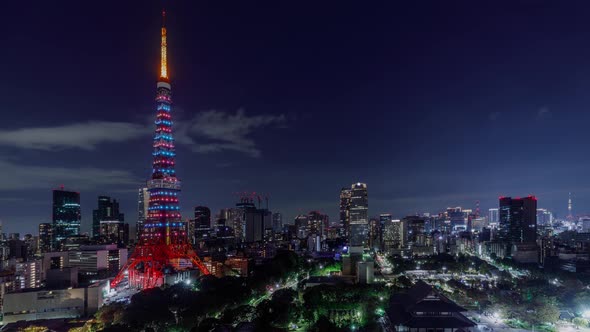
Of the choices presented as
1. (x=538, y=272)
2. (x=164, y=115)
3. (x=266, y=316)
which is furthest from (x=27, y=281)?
(x=538, y=272)

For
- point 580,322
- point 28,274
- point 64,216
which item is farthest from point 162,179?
point 64,216

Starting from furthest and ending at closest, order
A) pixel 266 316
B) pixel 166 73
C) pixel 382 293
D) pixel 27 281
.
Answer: pixel 166 73
pixel 27 281
pixel 382 293
pixel 266 316

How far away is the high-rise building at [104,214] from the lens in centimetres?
9111

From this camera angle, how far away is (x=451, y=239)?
8656 centimetres

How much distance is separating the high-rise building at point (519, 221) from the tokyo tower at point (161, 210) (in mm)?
59747

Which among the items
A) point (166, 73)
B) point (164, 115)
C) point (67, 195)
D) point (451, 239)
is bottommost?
point (451, 239)

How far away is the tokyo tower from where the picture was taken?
3878 cm

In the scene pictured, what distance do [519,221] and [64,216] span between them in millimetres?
78689

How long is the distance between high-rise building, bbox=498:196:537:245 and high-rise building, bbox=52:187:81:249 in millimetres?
73875

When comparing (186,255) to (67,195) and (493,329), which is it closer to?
(493,329)

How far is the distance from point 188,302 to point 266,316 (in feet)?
20.3

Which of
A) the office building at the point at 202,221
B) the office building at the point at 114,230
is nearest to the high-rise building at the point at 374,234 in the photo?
the office building at the point at 202,221

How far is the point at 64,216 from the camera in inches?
2859

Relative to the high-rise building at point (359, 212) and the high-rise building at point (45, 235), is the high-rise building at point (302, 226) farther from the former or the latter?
the high-rise building at point (45, 235)
